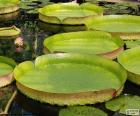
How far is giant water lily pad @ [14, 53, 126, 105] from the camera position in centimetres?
281

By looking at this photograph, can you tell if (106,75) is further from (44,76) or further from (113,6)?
(113,6)

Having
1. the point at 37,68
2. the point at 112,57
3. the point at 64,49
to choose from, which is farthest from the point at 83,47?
the point at 37,68

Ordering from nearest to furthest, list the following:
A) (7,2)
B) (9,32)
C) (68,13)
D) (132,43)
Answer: (132,43), (9,32), (68,13), (7,2)

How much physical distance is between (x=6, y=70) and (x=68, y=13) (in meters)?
2.32

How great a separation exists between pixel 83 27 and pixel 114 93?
7.08 feet

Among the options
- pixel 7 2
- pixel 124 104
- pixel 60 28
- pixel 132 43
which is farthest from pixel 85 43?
pixel 7 2

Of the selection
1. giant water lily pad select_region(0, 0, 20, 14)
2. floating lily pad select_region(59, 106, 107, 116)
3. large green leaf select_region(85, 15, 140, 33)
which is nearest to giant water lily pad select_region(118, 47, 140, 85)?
floating lily pad select_region(59, 106, 107, 116)

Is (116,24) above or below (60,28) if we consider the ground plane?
above

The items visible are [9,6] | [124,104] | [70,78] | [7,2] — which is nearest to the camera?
[124,104]

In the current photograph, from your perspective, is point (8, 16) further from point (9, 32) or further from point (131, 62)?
point (131, 62)

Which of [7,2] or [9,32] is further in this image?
[7,2]

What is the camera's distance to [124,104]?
2.87 meters

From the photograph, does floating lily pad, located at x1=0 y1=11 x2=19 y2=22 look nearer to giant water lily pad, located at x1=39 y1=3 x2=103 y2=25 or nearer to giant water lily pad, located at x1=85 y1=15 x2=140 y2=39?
giant water lily pad, located at x1=39 y1=3 x2=103 y2=25

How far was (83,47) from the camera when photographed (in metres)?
3.99
